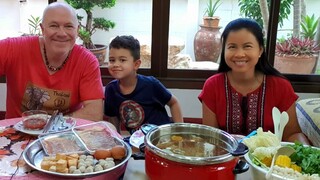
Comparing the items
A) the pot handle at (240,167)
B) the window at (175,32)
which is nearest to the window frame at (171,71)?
the window at (175,32)

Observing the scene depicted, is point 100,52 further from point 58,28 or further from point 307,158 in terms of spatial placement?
point 307,158

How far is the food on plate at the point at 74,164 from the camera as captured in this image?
0.95 meters

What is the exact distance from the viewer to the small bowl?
1271mm

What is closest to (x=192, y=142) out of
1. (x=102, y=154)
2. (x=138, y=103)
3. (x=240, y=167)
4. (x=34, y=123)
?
(x=240, y=167)

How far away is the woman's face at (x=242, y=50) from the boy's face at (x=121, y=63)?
1.83 ft

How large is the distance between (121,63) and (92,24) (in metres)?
1.27

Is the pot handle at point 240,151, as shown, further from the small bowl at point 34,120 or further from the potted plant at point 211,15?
the potted plant at point 211,15

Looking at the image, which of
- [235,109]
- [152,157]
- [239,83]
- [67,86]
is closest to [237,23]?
[239,83]

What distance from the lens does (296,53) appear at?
119 inches

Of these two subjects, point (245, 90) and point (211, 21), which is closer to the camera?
point (245, 90)

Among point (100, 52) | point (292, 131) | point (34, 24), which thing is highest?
point (34, 24)

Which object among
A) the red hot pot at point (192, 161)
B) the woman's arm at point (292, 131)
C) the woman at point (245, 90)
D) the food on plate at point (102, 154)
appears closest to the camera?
the red hot pot at point (192, 161)

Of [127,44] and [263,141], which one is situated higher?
[127,44]

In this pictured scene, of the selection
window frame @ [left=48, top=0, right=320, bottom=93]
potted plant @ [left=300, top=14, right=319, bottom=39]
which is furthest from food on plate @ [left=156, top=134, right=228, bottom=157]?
potted plant @ [left=300, top=14, right=319, bottom=39]
